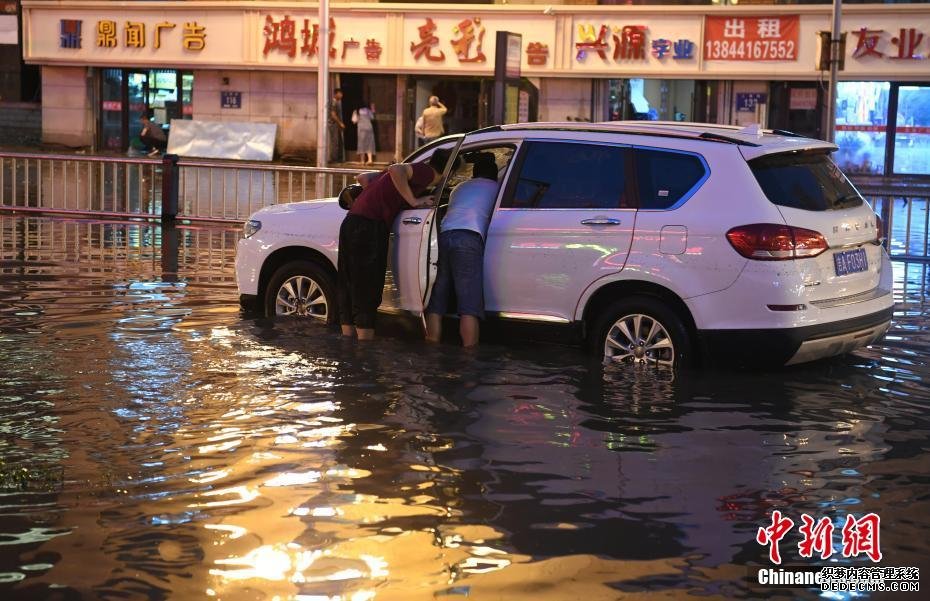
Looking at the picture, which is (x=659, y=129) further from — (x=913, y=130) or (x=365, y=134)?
(x=365, y=134)

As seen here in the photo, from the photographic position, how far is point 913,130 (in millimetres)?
33281

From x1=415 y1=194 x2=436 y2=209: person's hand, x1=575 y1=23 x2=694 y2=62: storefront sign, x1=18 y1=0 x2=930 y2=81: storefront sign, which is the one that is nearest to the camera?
x1=415 y1=194 x2=436 y2=209: person's hand

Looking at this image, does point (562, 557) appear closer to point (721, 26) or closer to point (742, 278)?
point (742, 278)

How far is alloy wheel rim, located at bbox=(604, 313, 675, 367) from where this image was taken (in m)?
8.76

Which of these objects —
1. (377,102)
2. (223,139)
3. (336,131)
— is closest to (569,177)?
(336,131)

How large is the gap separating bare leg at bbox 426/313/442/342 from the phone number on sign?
2537 cm

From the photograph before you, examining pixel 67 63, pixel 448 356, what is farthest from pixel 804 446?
pixel 67 63

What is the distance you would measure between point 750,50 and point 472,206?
2563 centimetres

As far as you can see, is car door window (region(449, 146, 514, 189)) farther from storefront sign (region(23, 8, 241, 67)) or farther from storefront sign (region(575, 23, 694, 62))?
storefront sign (region(23, 8, 241, 67))

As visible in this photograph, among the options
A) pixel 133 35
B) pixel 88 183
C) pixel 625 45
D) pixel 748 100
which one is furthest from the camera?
pixel 133 35

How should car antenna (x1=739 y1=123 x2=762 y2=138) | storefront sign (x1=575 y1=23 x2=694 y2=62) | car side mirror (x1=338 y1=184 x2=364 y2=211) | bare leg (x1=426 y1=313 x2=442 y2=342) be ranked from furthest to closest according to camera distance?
storefront sign (x1=575 y1=23 x2=694 y2=62) → car side mirror (x1=338 y1=184 x2=364 y2=211) → bare leg (x1=426 y1=313 x2=442 y2=342) → car antenna (x1=739 y1=123 x2=762 y2=138)

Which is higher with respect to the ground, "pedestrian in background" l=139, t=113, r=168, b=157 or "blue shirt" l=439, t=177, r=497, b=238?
"pedestrian in background" l=139, t=113, r=168, b=157

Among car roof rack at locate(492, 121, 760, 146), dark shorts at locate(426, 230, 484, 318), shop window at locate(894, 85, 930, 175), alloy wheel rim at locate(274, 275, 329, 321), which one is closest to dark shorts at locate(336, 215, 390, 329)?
dark shorts at locate(426, 230, 484, 318)

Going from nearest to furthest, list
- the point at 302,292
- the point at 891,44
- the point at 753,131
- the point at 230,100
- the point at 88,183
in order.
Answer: the point at 753,131 < the point at 302,292 < the point at 88,183 < the point at 891,44 < the point at 230,100
